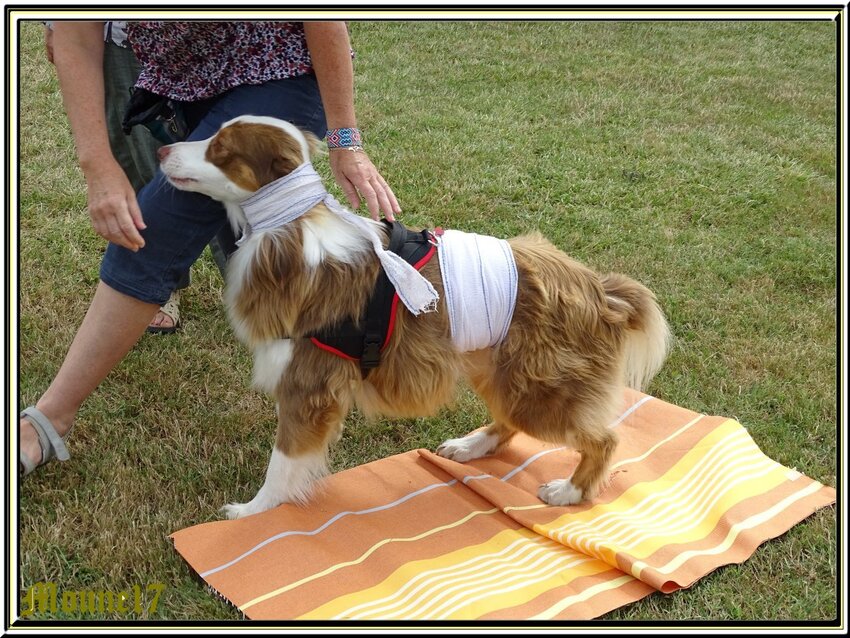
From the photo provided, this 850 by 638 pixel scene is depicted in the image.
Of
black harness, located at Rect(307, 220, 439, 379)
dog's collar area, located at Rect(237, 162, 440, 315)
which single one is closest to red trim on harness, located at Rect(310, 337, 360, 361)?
black harness, located at Rect(307, 220, 439, 379)

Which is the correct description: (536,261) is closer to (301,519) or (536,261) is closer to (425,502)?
(425,502)

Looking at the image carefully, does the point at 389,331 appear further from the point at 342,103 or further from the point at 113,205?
the point at 113,205

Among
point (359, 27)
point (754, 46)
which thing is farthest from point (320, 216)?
point (359, 27)

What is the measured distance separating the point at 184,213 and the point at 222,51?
64cm

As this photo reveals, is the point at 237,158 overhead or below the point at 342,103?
below

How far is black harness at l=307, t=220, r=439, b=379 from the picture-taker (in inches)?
110

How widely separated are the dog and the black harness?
14 mm

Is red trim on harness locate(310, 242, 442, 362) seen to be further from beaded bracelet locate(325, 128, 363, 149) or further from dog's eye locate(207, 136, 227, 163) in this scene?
dog's eye locate(207, 136, 227, 163)

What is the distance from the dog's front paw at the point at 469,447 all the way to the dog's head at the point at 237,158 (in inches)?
59.8

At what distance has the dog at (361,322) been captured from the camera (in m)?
2.72

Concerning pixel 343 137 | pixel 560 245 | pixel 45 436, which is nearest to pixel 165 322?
pixel 45 436

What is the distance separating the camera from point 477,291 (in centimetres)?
285

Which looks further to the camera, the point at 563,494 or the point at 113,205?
the point at 563,494

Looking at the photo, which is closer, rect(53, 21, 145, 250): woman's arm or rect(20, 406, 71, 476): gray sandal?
rect(53, 21, 145, 250): woman's arm
